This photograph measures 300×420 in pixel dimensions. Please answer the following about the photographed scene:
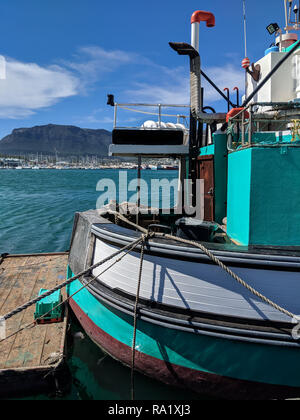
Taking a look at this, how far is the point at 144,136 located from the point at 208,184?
197cm

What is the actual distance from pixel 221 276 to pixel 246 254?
52 cm

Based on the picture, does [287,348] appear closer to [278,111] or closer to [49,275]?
[278,111]

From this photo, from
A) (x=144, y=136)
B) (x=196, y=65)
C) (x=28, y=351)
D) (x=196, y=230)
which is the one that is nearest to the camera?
(x=28, y=351)

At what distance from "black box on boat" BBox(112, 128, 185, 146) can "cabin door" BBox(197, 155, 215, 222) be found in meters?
0.99

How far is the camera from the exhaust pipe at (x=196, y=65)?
7.39m

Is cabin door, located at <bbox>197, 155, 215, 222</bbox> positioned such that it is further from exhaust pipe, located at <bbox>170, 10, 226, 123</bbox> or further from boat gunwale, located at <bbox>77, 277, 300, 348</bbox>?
boat gunwale, located at <bbox>77, 277, 300, 348</bbox>

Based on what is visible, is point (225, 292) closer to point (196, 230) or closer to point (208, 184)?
point (196, 230)

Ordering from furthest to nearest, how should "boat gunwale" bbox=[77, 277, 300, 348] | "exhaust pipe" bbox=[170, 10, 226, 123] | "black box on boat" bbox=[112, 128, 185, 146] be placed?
1. "black box on boat" bbox=[112, 128, 185, 146]
2. "exhaust pipe" bbox=[170, 10, 226, 123]
3. "boat gunwale" bbox=[77, 277, 300, 348]

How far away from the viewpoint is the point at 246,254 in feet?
14.5

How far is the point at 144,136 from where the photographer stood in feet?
25.1

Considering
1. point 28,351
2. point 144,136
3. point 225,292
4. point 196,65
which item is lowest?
point 28,351

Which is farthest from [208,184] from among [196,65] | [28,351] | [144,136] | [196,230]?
[28,351]

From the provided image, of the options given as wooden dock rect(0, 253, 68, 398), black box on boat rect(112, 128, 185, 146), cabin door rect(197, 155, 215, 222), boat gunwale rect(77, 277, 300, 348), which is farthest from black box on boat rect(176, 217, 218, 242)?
wooden dock rect(0, 253, 68, 398)

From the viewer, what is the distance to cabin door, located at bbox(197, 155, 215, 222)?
7.61 m
